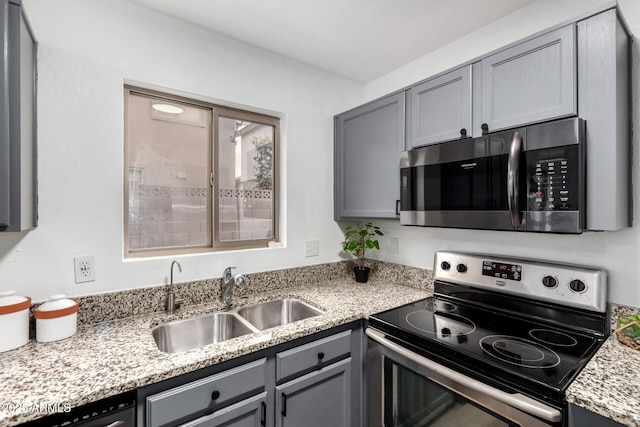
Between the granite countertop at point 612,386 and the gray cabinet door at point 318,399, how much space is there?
0.94 metres

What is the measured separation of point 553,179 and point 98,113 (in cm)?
201

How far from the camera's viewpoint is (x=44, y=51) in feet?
4.39

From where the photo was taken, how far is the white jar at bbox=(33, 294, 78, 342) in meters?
1.22

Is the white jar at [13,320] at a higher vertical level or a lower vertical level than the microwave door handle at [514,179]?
lower

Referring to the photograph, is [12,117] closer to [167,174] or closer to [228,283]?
[167,174]


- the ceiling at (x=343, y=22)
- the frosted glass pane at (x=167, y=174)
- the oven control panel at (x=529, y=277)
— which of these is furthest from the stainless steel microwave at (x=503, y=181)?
the frosted glass pane at (x=167, y=174)

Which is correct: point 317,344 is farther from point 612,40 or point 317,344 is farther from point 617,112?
point 612,40

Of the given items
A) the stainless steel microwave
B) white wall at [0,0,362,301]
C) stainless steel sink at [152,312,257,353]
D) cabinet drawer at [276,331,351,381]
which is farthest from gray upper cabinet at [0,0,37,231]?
the stainless steel microwave

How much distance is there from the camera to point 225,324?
1.66m

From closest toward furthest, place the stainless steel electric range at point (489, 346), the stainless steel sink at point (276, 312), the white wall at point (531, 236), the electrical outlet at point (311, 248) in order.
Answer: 1. the stainless steel electric range at point (489, 346)
2. the white wall at point (531, 236)
3. the stainless steel sink at point (276, 312)
4. the electrical outlet at point (311, 248)

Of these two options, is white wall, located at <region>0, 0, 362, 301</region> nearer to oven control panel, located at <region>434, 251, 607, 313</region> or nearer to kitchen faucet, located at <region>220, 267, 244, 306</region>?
kitchen faucet, located at <region>220, 267, 244, 306</region>

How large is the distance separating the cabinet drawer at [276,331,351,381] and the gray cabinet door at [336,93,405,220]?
2.68ft

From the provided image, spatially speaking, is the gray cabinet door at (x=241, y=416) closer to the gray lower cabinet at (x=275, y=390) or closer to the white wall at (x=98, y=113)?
the gray lower cabinet at (x=275, y=390)

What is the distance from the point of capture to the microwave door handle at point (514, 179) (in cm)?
126
